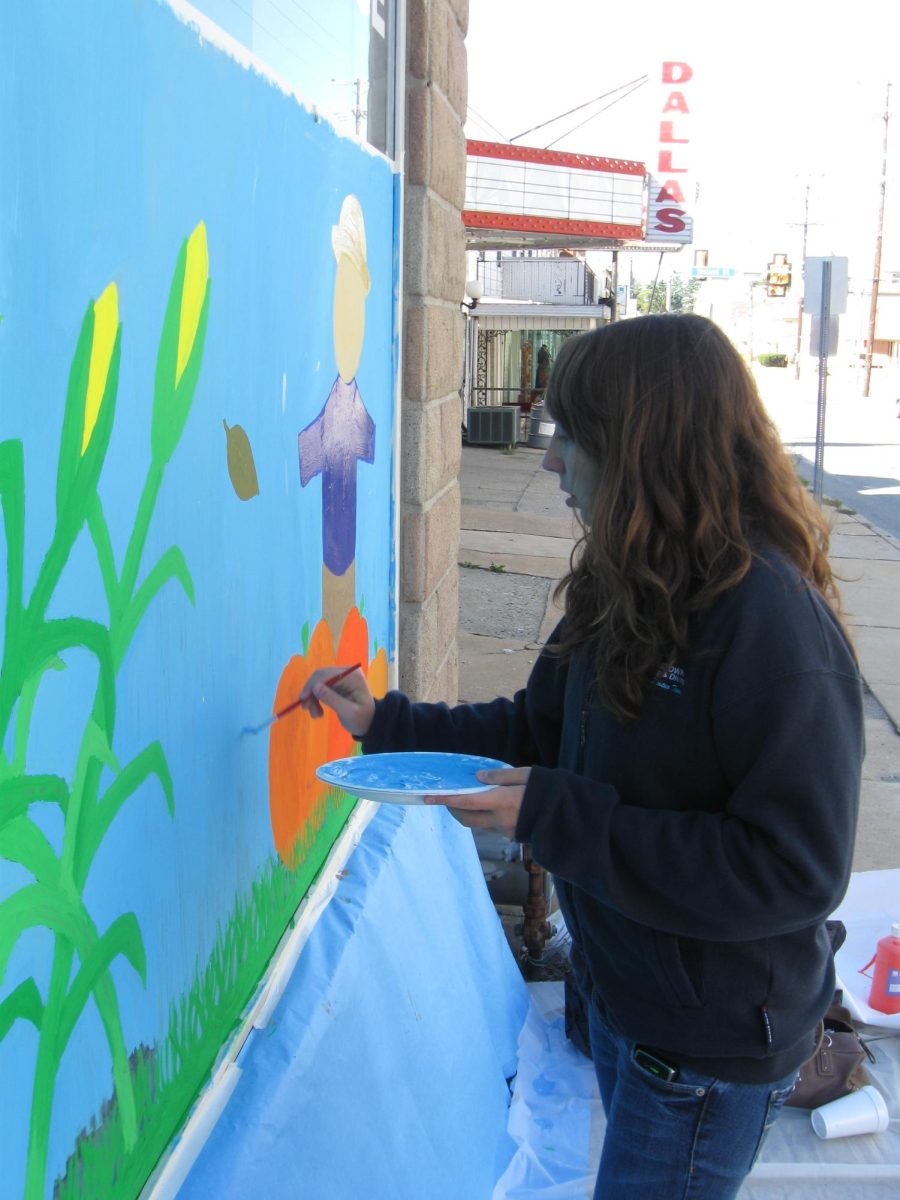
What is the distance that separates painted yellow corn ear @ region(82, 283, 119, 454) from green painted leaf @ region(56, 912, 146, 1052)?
1.94 ft

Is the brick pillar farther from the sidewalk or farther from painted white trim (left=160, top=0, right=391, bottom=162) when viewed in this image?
the sidewalk

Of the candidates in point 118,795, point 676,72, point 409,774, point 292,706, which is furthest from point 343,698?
point 676,72

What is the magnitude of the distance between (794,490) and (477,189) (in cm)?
1774

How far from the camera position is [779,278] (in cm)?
4634

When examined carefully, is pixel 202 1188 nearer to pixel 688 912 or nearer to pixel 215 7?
pixel 688 912

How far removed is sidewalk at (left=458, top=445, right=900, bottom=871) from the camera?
559cm

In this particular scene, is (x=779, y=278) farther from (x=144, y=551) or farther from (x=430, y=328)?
(x=144, y=551)

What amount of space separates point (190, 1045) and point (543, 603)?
7.55 metres

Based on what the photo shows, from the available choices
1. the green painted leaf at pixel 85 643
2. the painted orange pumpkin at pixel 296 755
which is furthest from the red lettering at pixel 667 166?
the green painted leaf at pixel 85 643

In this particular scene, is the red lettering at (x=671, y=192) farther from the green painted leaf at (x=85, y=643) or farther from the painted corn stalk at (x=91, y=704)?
the green painted leaf at (x=85, y=643)

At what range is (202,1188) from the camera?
1714 mm

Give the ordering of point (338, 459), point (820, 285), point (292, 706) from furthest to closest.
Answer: point (820, 285), point (338, 459), point (292, 706)

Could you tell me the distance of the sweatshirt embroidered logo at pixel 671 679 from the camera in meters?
1.47

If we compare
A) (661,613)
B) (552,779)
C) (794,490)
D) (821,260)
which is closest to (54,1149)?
(552,779)
